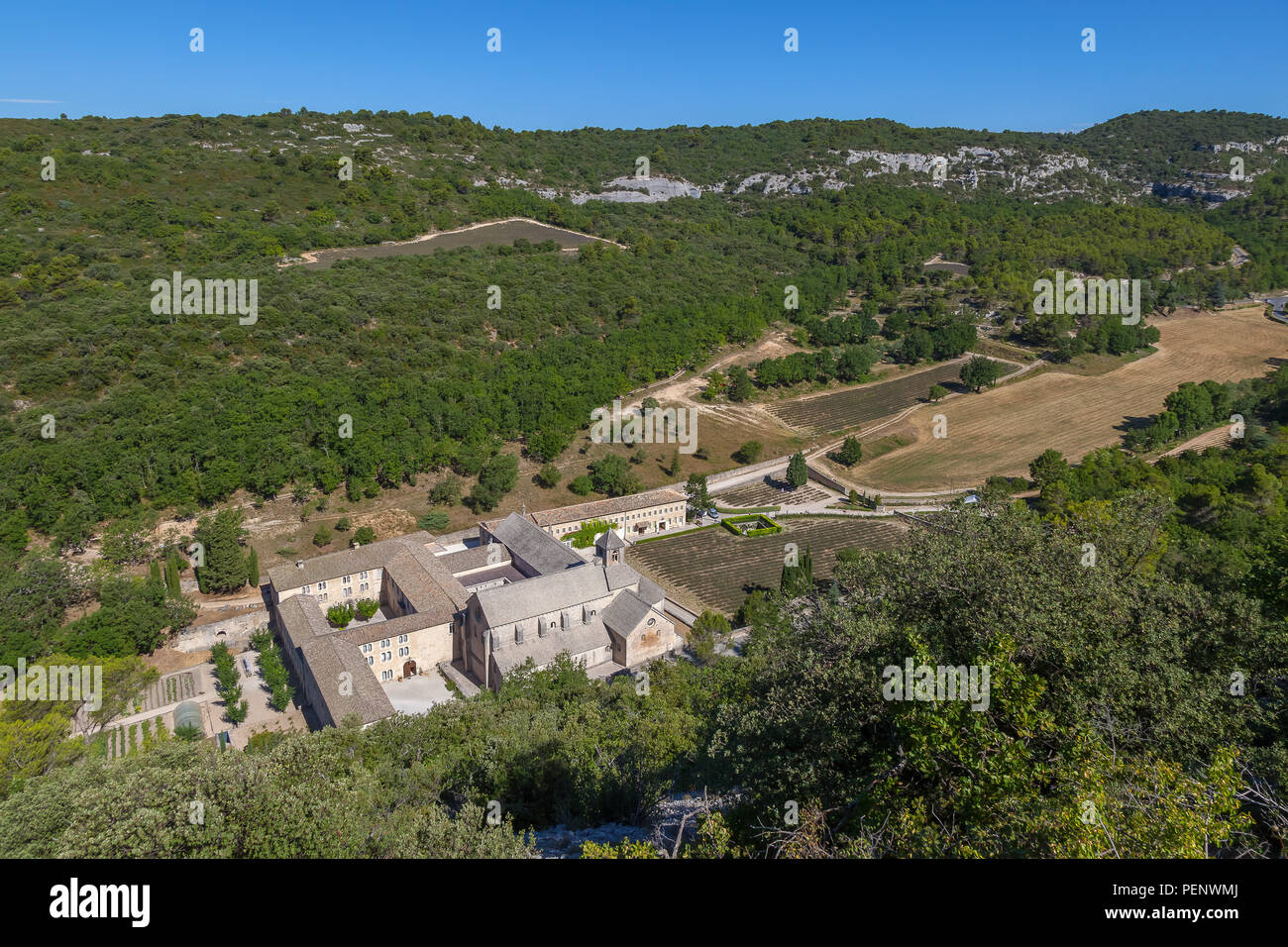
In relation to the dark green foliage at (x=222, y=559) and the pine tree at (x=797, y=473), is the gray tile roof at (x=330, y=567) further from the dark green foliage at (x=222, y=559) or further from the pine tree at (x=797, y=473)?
the pine tree at (x=797, y=473)

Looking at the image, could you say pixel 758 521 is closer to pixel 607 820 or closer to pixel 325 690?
pixel 325 690

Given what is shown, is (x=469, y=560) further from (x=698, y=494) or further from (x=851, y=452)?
(x=851, y=452)

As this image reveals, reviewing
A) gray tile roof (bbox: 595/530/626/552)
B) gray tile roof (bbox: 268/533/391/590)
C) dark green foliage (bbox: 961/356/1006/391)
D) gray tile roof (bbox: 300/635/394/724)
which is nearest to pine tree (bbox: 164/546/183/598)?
gray tile roof (bbox: 268/533/391/590)

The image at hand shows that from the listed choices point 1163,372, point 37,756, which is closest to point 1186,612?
point 37,756

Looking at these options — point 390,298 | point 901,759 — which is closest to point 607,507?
point 390,298

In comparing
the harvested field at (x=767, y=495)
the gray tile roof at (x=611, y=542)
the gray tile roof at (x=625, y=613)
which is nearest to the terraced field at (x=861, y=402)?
the harvested field at (x=767, y=495)

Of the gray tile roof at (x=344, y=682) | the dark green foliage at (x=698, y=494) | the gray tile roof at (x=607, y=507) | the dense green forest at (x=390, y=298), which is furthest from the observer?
the dark green foliage at (x=698, y=494)
